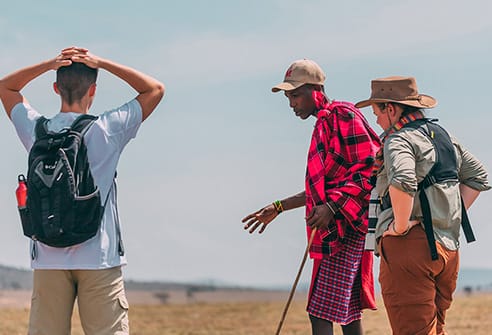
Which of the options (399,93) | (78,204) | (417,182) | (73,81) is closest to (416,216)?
(417,182)

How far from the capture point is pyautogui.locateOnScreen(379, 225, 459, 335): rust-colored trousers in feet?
18.9

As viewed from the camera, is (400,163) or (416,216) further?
(416,216)

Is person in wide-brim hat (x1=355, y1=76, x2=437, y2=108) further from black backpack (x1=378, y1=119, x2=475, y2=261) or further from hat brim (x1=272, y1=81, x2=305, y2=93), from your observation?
hat brim (x1=272, y1=81, x2=305, y2=93)

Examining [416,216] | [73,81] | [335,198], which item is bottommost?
[416,216]

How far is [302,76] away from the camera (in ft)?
21.2

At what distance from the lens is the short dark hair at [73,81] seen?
5.23 meters

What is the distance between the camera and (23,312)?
1611 cm

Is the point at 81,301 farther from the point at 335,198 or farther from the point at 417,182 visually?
the point at 417,182

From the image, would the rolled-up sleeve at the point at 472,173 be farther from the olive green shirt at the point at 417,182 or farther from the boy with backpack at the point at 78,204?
the boy with backpack at the point at 78,204

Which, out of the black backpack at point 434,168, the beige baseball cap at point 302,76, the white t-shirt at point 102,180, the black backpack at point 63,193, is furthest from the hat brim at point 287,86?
the black backpack at point 63,193

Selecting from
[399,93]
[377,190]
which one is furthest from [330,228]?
[399,93]

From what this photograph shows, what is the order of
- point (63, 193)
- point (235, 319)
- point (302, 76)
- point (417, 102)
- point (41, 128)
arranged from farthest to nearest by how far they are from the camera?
point (235, 319)
point (302, 76)
point (417, 102)
point (41, 128)
point (63, 193)

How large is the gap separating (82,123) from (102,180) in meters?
0.33

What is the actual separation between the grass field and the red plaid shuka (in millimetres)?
6010
